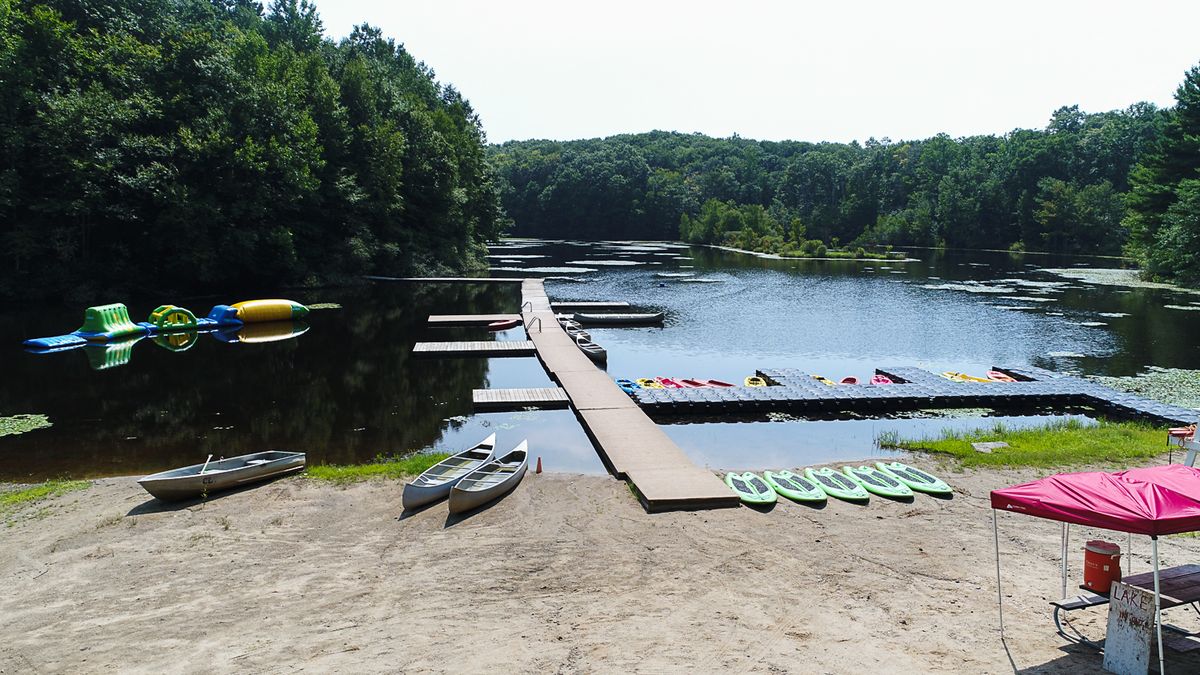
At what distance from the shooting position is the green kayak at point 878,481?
43.9 feet

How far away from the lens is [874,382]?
23.5 meters

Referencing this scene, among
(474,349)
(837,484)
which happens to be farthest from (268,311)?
(837,484)

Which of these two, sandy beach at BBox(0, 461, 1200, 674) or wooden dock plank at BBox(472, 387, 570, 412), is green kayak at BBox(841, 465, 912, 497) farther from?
wooden dock plank at BBox(472, 387, 570, 412)

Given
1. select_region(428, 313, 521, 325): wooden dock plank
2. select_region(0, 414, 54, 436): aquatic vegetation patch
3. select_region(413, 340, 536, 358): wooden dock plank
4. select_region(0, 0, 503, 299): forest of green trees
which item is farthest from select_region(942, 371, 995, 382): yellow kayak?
select_region(0, 0, 503, 299): forest of green trees

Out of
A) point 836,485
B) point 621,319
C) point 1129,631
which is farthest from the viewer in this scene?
point 621,319

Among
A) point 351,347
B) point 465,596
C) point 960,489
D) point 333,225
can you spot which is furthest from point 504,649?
point 333,225

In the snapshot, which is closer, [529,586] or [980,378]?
[529,586]

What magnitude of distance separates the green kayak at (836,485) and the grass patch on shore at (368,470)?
24.2 feet

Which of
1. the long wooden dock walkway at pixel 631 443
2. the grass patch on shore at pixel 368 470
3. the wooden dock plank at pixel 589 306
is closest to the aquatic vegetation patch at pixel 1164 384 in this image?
the long wooden dock walkway at pixel 631 443

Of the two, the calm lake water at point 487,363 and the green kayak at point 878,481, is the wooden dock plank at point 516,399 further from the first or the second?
the green kayak at point 878,481

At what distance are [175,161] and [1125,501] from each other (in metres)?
47.8

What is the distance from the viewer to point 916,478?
46.3 ft

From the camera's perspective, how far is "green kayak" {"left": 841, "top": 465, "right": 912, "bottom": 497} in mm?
13367

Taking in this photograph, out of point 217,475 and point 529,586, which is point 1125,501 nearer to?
point 529,586
